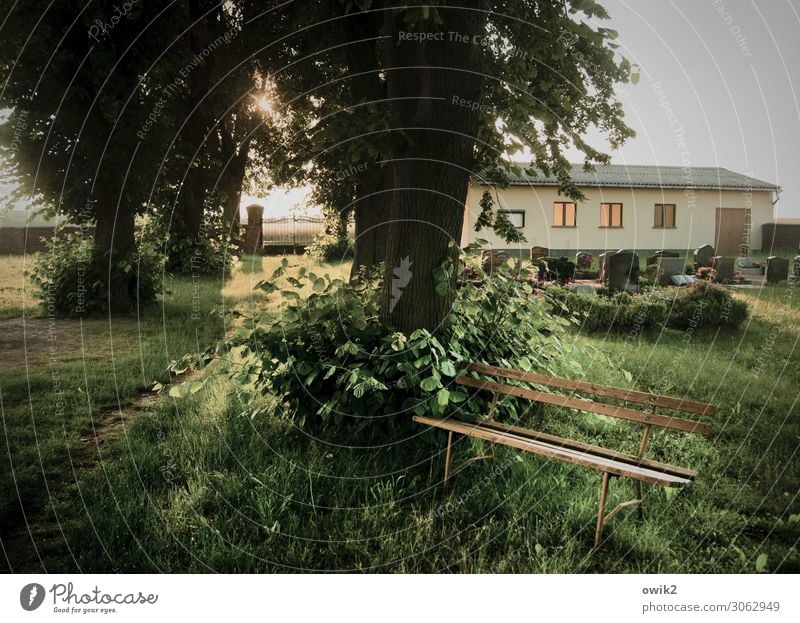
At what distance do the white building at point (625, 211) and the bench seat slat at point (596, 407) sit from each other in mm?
3841

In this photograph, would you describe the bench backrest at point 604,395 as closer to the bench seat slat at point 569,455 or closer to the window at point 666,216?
the bench seat slat at point 569,455

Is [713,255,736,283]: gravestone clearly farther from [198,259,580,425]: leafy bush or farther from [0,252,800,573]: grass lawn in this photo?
[198,259,580,425]: leafy bush

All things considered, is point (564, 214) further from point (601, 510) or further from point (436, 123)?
point (601, 510)

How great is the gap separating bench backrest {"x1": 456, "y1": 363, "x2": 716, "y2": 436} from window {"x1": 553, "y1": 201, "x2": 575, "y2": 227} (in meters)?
6.84

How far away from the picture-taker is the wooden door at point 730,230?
8.69 metres

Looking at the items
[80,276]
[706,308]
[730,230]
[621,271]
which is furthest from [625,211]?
[80,276]

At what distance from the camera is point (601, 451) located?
9.98 feet

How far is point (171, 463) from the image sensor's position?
3.45 metres

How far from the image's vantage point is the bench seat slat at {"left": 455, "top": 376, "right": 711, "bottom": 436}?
2564mm

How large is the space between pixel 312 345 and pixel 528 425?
163 cm

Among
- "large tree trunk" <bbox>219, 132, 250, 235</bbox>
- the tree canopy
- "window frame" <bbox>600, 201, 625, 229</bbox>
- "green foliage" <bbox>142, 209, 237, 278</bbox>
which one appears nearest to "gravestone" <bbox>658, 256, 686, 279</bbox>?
"window frame" <bbox>600, 201, 625, 229</bbox>

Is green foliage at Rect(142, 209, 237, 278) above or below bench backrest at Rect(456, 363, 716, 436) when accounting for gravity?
above

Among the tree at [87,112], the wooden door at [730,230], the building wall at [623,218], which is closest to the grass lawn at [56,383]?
the tree at [87,112]
